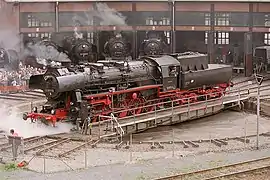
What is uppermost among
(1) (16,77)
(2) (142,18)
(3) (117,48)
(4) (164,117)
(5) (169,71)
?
(2) (142,18)

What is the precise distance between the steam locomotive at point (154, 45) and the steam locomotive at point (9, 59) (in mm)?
9169

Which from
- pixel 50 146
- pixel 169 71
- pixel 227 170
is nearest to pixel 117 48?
pixel 169 71

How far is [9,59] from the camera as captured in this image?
35.8 metres

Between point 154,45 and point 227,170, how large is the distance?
22914 millimetres

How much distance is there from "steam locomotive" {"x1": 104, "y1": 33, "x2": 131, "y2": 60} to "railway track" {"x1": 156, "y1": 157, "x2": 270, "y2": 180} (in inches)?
843

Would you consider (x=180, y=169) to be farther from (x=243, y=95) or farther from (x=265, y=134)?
(x=243, y=95)

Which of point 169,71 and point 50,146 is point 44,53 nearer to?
point 169,71

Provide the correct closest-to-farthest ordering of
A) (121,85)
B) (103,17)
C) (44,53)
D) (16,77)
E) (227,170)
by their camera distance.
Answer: (227,170), (121,85), (16,77), (44,53), (103,17)

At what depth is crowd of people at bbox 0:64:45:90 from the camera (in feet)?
109

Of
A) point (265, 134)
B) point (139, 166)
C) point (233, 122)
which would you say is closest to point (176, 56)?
point (233, 122)

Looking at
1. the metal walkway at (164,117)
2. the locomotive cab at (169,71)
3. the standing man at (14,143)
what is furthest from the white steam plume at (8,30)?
the standing man at (14,143)

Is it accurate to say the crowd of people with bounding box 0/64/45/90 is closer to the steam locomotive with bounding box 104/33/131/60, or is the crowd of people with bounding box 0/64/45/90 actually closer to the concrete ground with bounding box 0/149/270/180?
the steam locomotive with bounding box 104/33/131/60

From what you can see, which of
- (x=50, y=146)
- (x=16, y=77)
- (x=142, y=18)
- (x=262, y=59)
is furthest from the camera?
(x=142, y=18)

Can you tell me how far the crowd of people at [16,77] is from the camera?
33.3 meters
